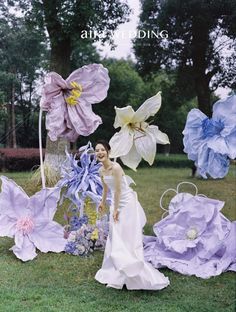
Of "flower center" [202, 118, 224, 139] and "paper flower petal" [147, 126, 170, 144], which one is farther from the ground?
"flower center" [202, 118, 224, 139]

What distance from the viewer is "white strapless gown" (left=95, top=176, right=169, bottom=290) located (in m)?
3.07

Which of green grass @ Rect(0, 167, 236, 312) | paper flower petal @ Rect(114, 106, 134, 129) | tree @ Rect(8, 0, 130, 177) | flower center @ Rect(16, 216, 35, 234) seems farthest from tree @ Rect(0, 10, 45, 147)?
paper flower petal @ Rect(114, 106, 134, 129)

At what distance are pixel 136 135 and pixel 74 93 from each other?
74cm

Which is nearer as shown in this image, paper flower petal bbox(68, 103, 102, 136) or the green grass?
the green grass

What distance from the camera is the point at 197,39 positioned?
302 inches

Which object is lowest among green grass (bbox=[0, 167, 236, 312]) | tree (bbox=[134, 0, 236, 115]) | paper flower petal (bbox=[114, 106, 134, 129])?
green grass (bbox=[0, 167, 236, 312])

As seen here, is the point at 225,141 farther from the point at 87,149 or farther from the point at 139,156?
the point at 87,149

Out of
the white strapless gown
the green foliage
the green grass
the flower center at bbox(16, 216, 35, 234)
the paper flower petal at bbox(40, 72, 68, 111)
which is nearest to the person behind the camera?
the green grass

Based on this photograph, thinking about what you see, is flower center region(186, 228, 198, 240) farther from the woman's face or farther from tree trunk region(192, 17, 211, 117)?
tree trunk region(192, 17, 211, 117)

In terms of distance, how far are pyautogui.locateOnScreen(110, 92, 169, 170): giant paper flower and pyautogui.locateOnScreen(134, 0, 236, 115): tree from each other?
13.6 ft

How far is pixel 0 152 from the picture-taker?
8516 millimetres

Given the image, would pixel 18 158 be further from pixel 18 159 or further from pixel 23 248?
pixel 23 248

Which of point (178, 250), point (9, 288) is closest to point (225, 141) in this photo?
point (178, 250)

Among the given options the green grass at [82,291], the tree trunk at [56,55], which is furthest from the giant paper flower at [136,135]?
the tree trunk at [56,55]
